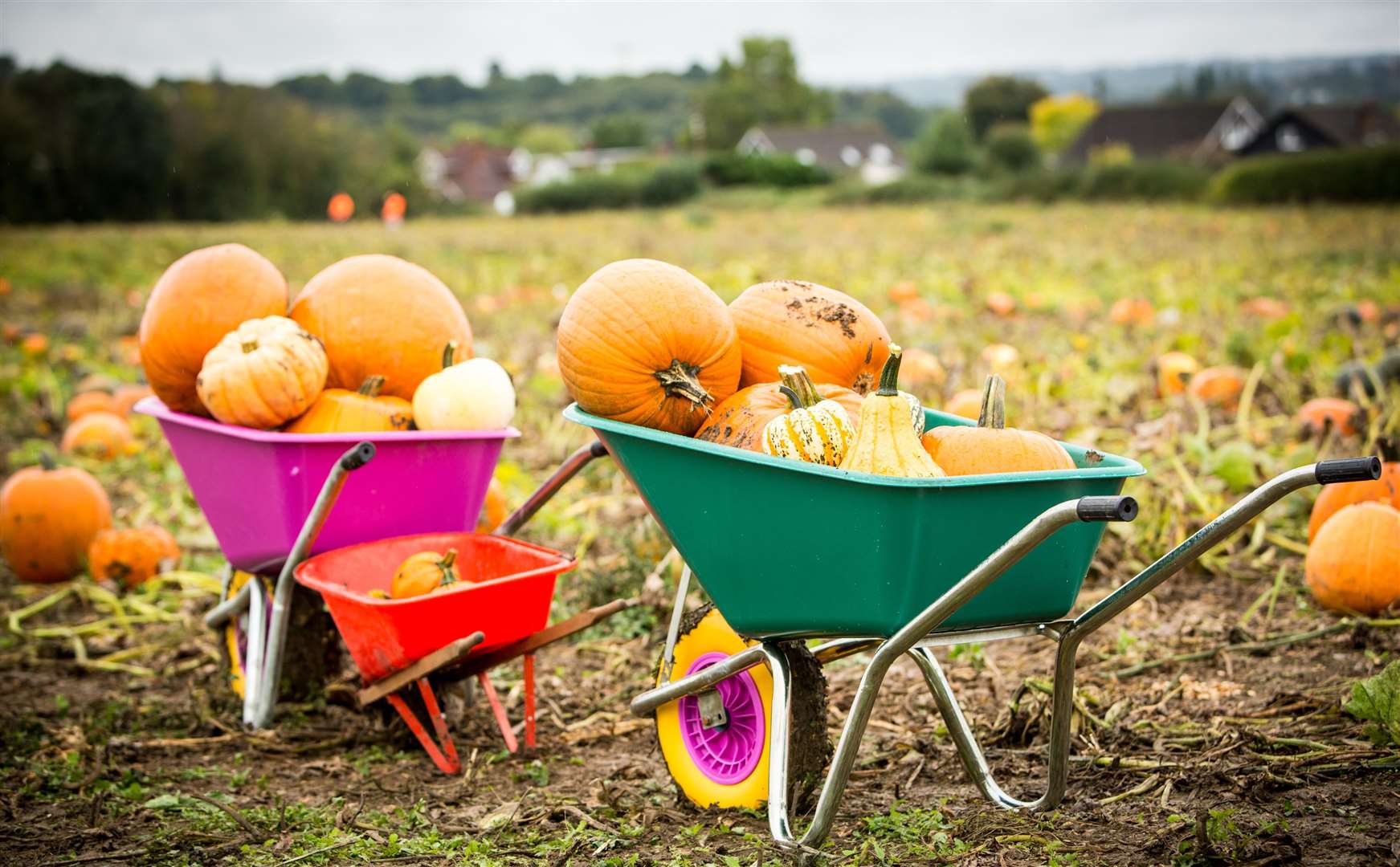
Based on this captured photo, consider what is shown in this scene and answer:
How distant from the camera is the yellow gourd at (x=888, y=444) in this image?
7.04 ft

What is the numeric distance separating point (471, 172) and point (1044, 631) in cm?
8447

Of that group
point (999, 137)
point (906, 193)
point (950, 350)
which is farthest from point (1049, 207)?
point (950, 350)

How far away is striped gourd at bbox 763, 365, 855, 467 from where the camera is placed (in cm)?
229

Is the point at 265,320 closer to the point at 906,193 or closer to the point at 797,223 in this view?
the point at 797,223

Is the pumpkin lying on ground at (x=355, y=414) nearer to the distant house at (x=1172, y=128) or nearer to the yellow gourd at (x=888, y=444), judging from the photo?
the yellow gourd at (x=888, y=444)

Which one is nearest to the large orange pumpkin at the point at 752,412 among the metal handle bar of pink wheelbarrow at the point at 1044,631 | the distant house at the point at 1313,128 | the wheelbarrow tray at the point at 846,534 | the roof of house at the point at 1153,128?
the wheelbarrow tray at the point at 846,534

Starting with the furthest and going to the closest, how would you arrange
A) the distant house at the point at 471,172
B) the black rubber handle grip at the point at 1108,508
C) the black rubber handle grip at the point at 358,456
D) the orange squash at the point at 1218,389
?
the distant house at the point at 471,172 → the orange squash at the point at 1218,389 → the black rubber handle grip at the point at 358,456 → the black rubber handle grip at the point at 1108,508

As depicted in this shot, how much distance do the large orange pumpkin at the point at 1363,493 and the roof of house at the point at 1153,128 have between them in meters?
56.9

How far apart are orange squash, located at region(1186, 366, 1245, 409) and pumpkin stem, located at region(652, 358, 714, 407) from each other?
4153 millimetres

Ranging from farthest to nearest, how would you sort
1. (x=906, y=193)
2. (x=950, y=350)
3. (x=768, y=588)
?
(x=906, y=193) → (x=950, y=350) → (x=768, y=588)

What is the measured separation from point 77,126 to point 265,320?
3515 centimetres

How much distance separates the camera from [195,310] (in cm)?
332

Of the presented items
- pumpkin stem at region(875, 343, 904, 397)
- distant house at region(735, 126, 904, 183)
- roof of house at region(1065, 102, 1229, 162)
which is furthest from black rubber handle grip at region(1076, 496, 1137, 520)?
distant house at region(735, 126, 904, 183)

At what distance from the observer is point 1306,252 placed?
42.3 feet
